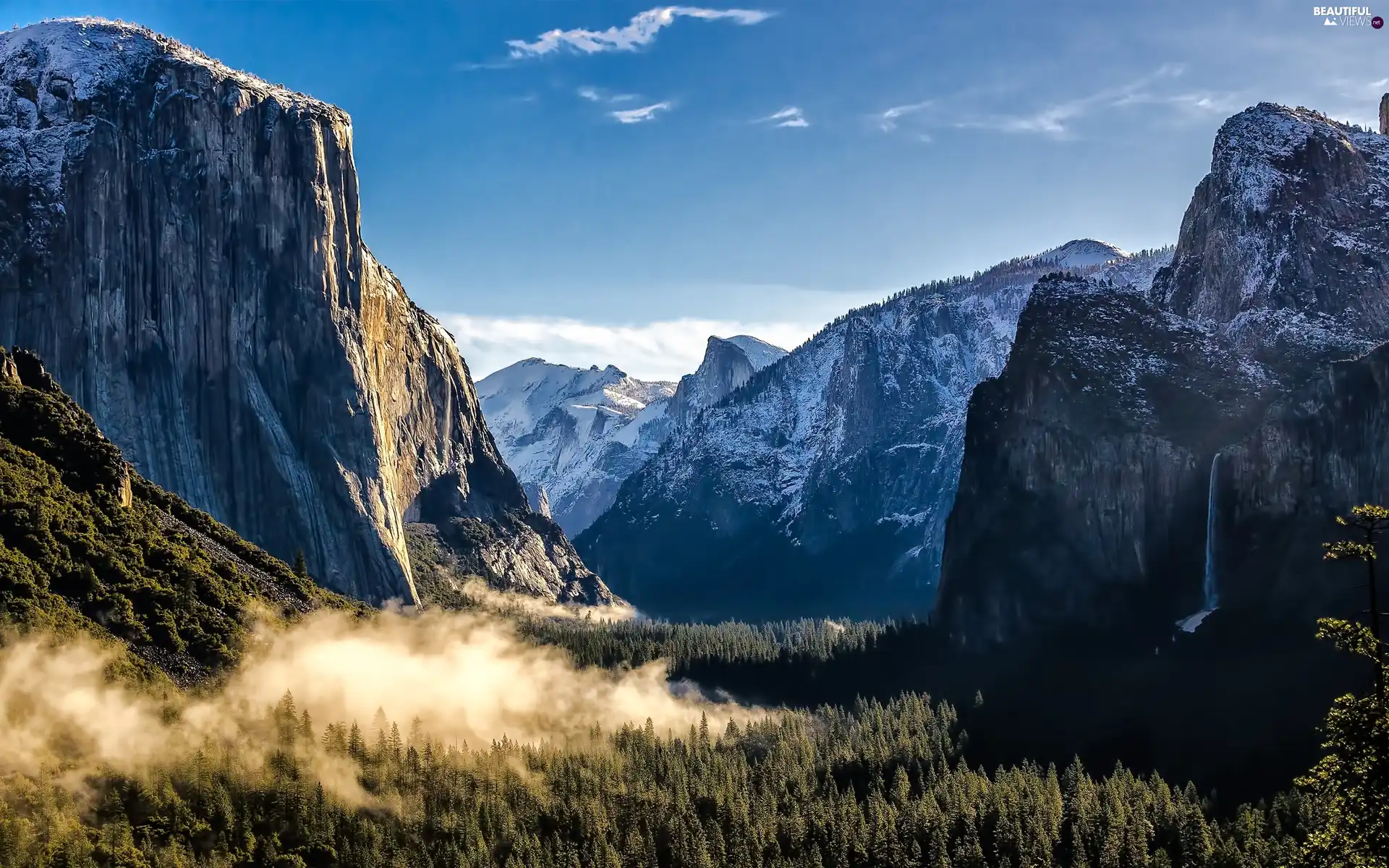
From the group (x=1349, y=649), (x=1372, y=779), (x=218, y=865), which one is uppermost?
(x=1349, y=649)

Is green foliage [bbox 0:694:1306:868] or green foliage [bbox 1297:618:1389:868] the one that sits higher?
green foliage [bbox 1297:618:1389:868]

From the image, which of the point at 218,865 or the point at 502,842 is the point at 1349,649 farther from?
the point at 502,842

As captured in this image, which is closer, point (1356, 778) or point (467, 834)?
point (1356, 778)

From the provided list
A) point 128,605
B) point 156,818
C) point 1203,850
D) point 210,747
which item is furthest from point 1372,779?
point 128,605

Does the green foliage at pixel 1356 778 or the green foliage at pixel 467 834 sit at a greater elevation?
the green foliage at pixel 1356 778

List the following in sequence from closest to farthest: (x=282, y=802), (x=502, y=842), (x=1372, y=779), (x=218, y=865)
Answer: (x=1372, y=779)
(x=218, y=865)
(x=282, y=802)
(x=502, y=842)

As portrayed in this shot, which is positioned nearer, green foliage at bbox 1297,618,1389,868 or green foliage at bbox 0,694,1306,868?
green foliage at bbox 1297,618,1389,868

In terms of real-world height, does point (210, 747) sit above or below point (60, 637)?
below

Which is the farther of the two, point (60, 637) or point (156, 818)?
point (60, 637)

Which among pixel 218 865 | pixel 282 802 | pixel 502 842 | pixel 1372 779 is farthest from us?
pixel 502 842

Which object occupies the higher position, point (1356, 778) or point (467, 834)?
point (1356, 778)

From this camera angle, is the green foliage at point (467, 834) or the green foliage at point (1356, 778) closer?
the green foliage at point (1356, 778)
